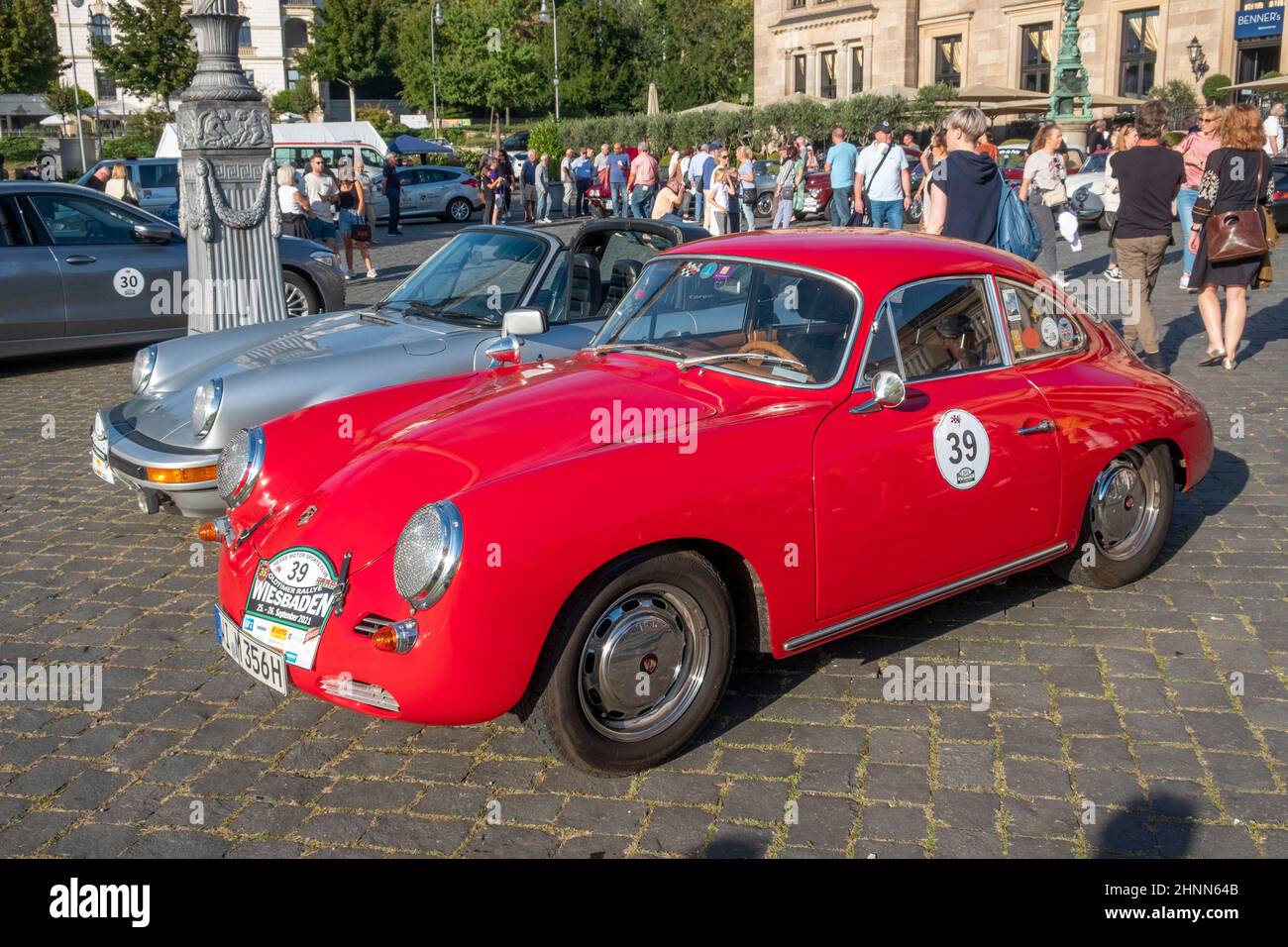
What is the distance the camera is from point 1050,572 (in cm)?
568

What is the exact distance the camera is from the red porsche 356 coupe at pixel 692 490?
3535 mm

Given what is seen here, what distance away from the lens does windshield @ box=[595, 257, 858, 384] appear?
4426 mm

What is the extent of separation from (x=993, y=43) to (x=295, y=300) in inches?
1971

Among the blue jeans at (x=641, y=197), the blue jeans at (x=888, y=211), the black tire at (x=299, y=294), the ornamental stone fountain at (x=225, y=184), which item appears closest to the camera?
the ornamental stone fountain at (x=225, y=184)

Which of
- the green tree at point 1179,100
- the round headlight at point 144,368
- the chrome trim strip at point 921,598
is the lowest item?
the chrome trim strip at point 921,598

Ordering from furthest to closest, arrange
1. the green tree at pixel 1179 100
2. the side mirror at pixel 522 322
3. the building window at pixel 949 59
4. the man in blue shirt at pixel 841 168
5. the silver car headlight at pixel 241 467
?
the building window at pixel 949 59, the green tree at pixel 1179 100, the man in blue shirt at pixel 841 168, the side mirror at pixel 522 322, the silver car headlight at pixel 241 467

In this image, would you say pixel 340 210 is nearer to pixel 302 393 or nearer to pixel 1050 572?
pixel 302 393

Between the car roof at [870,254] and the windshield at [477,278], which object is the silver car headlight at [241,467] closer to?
the car roof at [870,254]

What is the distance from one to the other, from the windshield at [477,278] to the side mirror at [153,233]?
16.0ft

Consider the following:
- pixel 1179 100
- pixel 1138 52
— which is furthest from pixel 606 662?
pixel 1138 52

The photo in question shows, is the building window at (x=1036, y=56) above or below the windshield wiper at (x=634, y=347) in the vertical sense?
above

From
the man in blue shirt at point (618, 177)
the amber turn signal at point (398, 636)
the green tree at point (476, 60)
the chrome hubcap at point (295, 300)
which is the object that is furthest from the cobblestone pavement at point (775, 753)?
the green tree at point (476, 60)

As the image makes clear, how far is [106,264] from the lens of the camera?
11.2 meters
